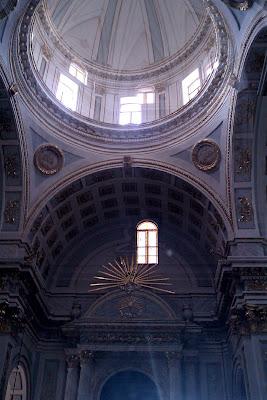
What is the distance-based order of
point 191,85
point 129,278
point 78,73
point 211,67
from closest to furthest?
point 211,67 < point 129,278 < point 191,85 < point 78,73

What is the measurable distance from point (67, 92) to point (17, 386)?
12189 mm

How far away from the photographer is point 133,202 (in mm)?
21469

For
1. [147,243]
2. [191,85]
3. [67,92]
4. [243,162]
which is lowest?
[147,243]

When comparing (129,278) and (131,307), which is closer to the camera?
(131,307)

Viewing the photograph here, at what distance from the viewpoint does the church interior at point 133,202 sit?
1627cm

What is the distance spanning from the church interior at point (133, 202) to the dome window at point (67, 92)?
0.06 meters

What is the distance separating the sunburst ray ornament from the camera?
20047 millimetres

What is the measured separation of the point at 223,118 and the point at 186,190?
3.39m

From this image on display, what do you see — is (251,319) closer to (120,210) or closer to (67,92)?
(120,210)

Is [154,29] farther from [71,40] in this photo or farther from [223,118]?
[223,118]

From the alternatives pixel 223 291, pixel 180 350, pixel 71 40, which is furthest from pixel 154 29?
pixel 180 350

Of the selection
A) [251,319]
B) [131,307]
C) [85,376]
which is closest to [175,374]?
[131,307]

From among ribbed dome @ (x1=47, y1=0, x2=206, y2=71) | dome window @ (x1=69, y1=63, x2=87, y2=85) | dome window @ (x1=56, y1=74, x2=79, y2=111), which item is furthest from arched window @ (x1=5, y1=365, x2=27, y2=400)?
ribbed dome @ (x1=47, y1=0, x2=206, y2=71)

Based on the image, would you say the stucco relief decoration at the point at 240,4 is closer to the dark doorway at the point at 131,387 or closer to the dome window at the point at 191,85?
the dome window at the point at 191,85
